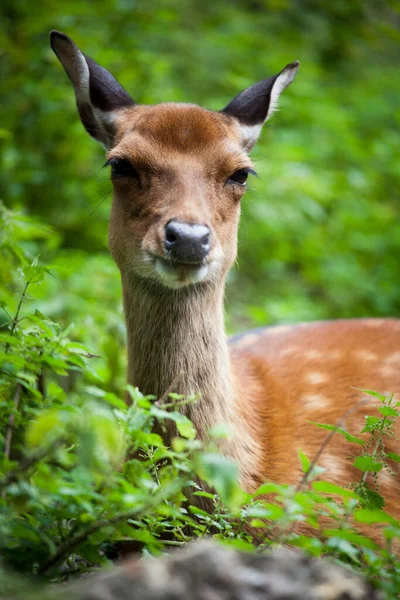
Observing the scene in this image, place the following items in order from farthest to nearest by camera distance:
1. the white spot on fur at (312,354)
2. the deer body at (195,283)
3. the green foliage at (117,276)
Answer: the white spot on fur at (312,354), the deer body at (195,283), the green foliage at (117,276)

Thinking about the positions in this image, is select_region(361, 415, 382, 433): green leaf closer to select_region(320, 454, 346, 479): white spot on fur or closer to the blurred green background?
select_region(320, 454, 346, 479): white spot on fur

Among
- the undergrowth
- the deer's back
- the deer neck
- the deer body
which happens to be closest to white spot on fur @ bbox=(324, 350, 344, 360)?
the deer's back

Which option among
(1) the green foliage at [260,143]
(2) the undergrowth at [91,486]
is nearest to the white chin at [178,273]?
(2) the undergrowth at [91,486]

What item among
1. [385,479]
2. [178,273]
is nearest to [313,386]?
[385,479]

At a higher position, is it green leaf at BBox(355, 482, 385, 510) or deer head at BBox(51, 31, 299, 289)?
deer head at BBox(51, 31, 299, 289)

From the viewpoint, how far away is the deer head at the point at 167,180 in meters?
3.14

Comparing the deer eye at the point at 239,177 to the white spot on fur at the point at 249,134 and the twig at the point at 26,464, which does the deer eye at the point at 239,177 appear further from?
the twig at the point at 26,464

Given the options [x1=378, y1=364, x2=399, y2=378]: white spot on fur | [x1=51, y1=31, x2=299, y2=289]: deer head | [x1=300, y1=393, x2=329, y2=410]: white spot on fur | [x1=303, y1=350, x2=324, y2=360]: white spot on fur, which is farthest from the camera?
[x1=303, y1=350, x2=324, y2=360]: white spot on fur

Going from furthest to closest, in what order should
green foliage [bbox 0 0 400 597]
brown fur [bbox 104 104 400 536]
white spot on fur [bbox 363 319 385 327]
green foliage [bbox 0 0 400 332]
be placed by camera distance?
green foliage [bbox 0 0 400 332]
white spot on fur [bbox 363 319 385 327]
brown fur [bbox 104 104 400 536]
green foliage [bbox 0 0 400 597]

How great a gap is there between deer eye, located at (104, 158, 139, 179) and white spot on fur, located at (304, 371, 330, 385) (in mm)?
1589

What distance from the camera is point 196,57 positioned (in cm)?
876

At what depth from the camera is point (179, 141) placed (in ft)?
11.6

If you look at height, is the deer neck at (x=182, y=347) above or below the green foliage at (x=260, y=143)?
below

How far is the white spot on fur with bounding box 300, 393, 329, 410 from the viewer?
3857mm
